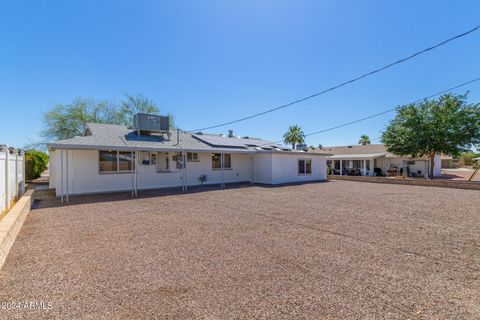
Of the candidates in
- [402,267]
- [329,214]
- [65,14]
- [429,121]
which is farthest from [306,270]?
[429,121]

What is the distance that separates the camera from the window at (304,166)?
18438mm

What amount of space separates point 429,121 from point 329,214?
850 inches

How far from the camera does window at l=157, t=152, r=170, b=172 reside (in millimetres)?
13836

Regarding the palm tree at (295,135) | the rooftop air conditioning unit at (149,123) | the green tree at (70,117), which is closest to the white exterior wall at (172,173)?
the rooftop air conditioning unit at (149,123)

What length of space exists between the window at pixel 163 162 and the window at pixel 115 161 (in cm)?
157

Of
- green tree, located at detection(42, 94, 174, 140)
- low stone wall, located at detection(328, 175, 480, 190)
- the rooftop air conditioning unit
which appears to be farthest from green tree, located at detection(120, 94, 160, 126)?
low stone wall, located at detection(328, 175, 480, 190)

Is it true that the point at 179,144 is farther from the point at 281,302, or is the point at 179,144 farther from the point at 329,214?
the point at 281,302

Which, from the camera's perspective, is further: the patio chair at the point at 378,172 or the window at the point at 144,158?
the patio chair at the point at 378,172

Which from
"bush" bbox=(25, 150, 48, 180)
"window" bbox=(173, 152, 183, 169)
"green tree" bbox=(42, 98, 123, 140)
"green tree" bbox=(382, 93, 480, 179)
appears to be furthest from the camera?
"green tree" bbox=(42, 98, 123, 140)

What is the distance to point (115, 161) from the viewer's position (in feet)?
40.5

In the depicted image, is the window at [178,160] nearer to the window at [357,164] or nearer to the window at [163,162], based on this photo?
the window at [163,162]

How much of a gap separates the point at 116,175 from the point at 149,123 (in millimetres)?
3950

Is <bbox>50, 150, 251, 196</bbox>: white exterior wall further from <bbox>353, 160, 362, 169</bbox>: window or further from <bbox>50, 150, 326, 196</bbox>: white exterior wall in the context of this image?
<bbox>353, 160, 362, 169</bbox>: window

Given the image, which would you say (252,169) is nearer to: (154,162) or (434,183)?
(154,162)
